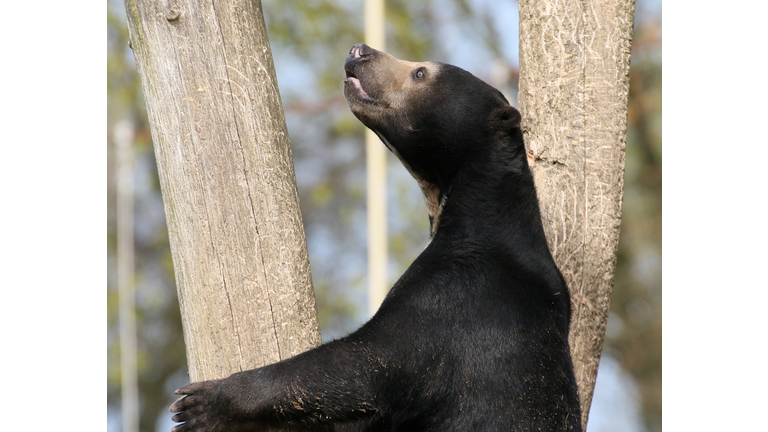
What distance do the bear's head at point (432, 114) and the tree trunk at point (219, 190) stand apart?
77cm

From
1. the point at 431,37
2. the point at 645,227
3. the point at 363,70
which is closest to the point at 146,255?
the point at 431,37

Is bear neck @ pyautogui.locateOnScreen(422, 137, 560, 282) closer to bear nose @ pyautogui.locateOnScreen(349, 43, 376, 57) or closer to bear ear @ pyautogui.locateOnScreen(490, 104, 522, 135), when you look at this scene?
bear ear @ pyautogui.locateOnScreen(490, 104, 522, 135)

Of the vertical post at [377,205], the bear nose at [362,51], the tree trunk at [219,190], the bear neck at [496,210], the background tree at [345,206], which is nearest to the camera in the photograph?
the tree trunk at [219,190]

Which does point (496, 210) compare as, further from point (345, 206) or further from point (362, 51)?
point (345, 206)

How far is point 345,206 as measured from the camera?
12.9 meters

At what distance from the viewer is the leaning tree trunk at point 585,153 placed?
2.98m

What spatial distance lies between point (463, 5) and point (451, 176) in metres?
10.8

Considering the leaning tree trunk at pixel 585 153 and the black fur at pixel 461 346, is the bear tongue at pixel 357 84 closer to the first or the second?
the black fur at pixel 461 346

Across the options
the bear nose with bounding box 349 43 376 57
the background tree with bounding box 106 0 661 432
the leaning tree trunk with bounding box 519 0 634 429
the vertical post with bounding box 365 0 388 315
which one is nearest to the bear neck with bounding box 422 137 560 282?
the leaning tree trunk with bounding box 519 0 634 429

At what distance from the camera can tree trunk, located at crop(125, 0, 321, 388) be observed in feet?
7.79

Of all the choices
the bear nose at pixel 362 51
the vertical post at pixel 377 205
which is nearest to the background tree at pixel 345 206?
the vertical post at pixel 377 205

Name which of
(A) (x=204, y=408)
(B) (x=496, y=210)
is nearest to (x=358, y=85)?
(B) (x=496, y=210)

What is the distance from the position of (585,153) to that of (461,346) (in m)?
1.03

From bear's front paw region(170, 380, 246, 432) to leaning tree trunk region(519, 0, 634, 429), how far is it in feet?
4.80
